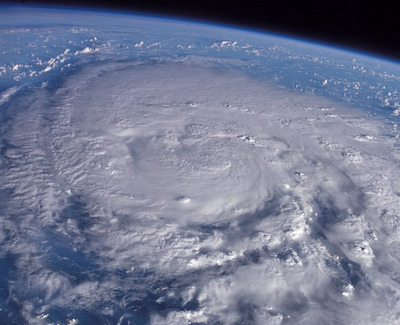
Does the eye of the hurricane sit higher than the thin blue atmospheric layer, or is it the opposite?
the thin blue atmospheric layer

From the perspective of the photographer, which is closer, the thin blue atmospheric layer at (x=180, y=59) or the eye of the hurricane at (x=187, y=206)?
the eye of the hurricane at (x=187, y=206)

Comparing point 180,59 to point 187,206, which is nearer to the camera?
point 187,206

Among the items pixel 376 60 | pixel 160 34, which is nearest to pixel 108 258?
pixel 160 34

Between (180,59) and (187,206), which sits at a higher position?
(180,59)

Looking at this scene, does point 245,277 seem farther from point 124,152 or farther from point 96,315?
point 124,152

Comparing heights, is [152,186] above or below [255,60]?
below

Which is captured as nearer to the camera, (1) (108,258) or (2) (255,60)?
(1) (108,258)

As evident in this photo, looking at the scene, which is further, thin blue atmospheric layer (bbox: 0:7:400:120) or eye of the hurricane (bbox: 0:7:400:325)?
thin blue atmospheric layer (bbox: 0:7:400:120)

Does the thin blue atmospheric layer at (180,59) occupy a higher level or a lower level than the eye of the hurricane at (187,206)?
higher
